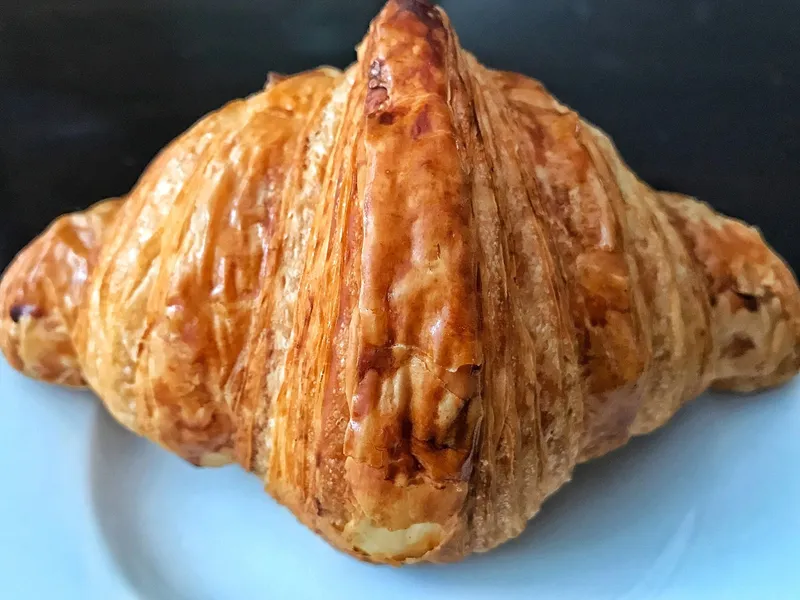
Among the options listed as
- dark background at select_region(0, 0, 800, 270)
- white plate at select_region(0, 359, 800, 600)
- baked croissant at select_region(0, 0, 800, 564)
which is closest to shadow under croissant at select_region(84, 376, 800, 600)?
white plate at select_region(0, 359, 800, 600)

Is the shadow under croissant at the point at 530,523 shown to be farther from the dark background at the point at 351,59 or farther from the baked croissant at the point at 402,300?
the dark background at the point at 351,59

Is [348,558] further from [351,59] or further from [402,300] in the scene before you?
[351,59]

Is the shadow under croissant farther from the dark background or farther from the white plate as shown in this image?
the dark background

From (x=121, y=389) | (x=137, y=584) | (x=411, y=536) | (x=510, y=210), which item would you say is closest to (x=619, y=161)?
(x=510, y=210)

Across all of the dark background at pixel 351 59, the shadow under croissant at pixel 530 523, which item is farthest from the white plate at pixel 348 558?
the dark background at pixel 351 59

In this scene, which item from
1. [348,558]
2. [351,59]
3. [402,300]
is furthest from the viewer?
Result: [351,59]

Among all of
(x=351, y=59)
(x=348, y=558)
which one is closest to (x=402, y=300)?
(x=348, y=558)
